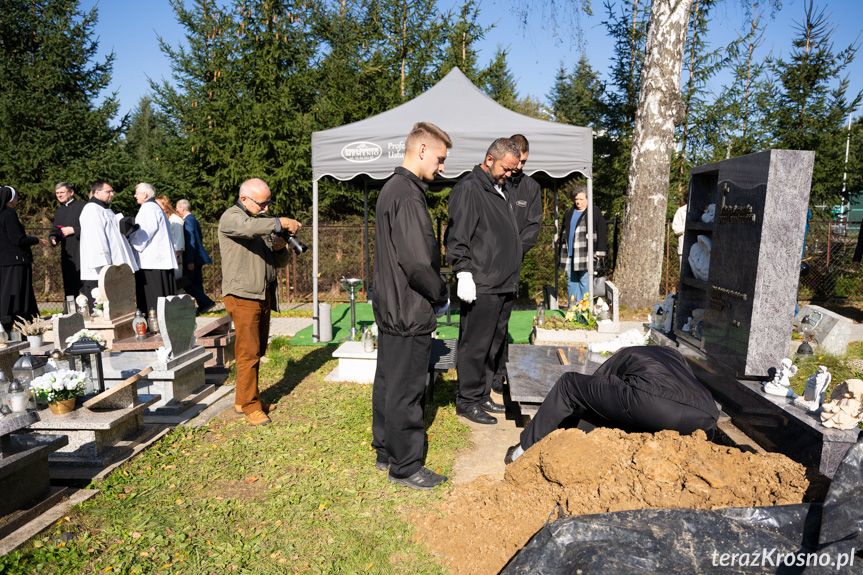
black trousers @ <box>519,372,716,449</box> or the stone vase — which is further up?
black trousers @ <box>519,372,716,449</box>

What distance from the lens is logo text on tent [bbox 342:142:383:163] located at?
23.4 feet

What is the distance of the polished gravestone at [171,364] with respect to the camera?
4.57 metres

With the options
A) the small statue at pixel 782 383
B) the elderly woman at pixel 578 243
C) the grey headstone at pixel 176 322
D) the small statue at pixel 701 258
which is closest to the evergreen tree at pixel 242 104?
the elderly woman at pixel 578 243

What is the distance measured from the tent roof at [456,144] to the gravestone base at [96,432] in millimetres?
4020

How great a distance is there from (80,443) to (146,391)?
814mm

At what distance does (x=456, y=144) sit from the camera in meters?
7.18

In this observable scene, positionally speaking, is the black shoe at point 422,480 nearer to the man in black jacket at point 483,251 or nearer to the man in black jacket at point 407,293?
the man in black jacket at point 407,293

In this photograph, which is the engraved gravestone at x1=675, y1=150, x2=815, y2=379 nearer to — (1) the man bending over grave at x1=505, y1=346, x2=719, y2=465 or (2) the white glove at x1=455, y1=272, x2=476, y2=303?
(1) the man bending over grave at x1=505, y1=346, x2=719, y2=465

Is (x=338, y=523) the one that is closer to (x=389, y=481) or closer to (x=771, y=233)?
(x=389, y=481)

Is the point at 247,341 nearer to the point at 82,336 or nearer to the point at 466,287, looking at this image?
the point at 82,336

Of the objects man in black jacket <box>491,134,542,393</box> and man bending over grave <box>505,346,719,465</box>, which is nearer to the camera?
man bending over grave <box>505,346,719,465</box>

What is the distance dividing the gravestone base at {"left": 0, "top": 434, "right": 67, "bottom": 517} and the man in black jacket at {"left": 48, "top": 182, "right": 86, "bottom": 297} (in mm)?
5309

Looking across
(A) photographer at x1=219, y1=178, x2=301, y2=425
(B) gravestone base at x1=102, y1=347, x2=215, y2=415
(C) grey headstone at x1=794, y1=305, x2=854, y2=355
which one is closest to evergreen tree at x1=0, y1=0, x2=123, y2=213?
(B) gravestone base at x1=102, y1=347, x2=215, y2=415

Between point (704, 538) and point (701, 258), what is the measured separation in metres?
3.27
